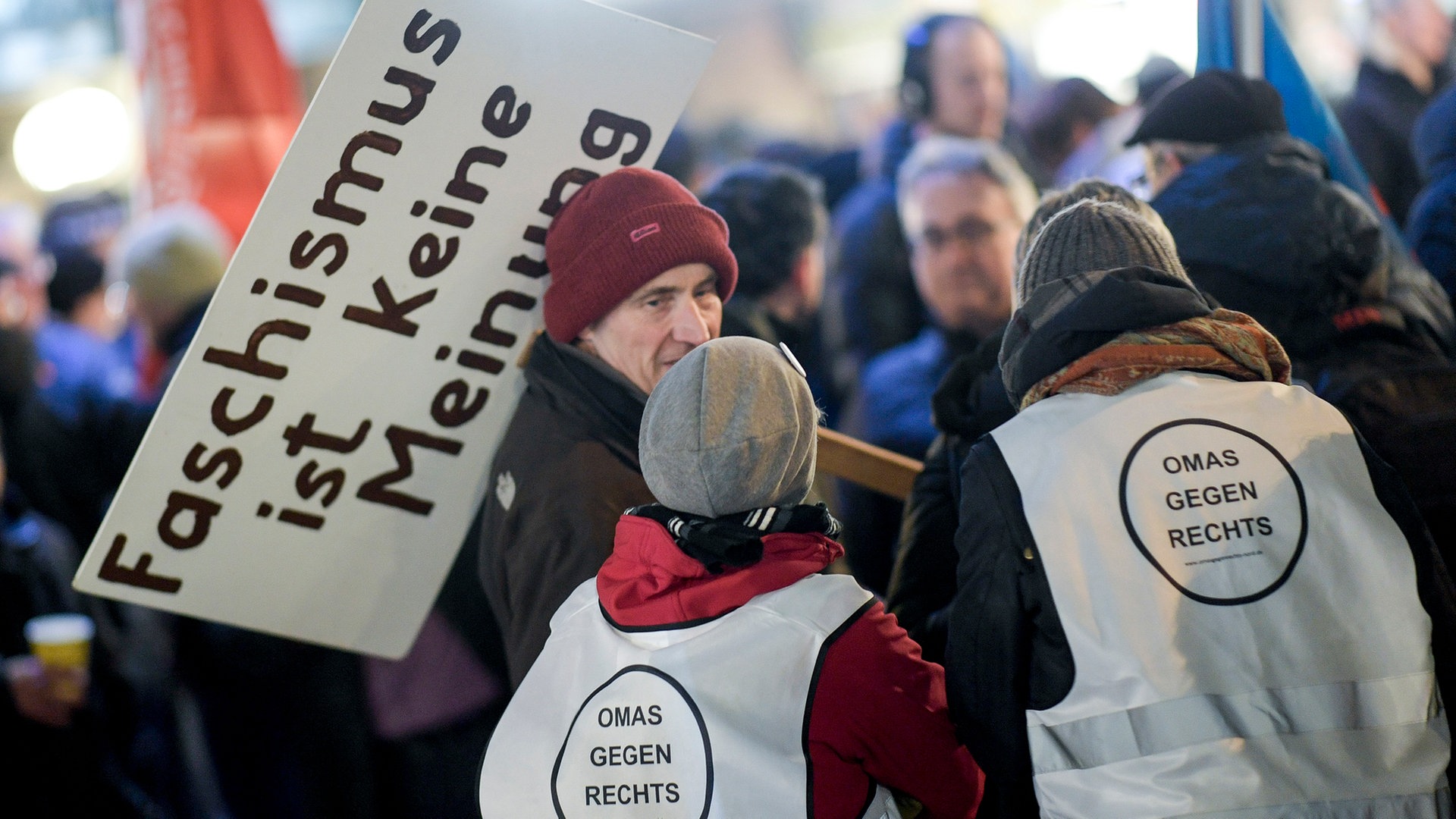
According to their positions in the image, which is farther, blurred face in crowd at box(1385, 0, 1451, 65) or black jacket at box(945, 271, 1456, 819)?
blurred face in crowd at box(1385, 0, 1451, 65)

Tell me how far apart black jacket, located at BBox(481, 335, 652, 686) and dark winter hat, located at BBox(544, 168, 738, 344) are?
91 millimetres

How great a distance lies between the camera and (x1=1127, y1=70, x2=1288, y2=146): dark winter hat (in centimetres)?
271

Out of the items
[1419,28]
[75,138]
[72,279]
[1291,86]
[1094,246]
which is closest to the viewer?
[1094,246]

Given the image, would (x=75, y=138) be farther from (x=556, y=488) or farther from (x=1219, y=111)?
(x=1219, y=111)

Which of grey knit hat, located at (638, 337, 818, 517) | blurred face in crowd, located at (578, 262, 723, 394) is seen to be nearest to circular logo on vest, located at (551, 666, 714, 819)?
grey knit hat, located at (638, 337, 818, 517)

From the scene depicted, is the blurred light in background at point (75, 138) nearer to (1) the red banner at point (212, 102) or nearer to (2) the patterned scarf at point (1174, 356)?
(1) the red banner at point (212, 102)

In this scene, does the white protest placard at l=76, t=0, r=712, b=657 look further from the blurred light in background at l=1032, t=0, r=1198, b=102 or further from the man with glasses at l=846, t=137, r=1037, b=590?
the blurred light in background at l=1032, t=0, r=1198, b=102

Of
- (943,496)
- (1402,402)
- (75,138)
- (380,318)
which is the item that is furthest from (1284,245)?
(75,138)

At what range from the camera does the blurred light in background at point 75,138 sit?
12844 mm

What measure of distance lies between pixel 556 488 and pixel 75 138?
12.3m

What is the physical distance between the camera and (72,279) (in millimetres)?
6141

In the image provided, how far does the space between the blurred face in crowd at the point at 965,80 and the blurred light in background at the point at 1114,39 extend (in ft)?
1.87

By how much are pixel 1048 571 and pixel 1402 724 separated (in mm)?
499

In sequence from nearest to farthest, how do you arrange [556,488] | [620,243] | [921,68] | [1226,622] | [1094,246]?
[1226,622] → [1094,246] → [556,488] → [620,243] → [921,68]
